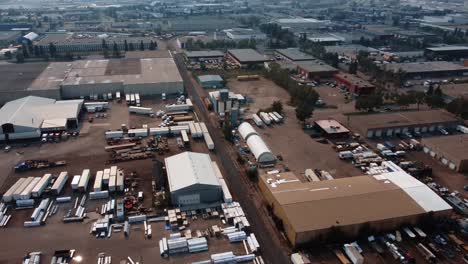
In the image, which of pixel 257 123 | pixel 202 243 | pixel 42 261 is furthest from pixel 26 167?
pixel 257 123

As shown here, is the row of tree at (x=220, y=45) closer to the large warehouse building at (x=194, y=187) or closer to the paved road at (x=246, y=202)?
the paved road at (x=246, y=202)

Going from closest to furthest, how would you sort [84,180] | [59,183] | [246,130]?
[59,183]
[84,180]
[246,130]

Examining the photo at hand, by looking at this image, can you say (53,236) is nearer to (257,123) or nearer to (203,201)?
(203,201)

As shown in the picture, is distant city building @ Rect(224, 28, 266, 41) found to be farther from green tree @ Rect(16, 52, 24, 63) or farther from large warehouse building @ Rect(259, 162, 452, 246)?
large warehouse building @ Rect(259, 162, 452, 246)

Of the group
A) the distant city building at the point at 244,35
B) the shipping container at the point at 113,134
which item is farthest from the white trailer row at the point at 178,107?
the distant city building at the point at 244,35

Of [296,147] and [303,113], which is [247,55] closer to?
[303,113]

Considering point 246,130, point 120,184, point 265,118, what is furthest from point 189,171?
point 265,118
